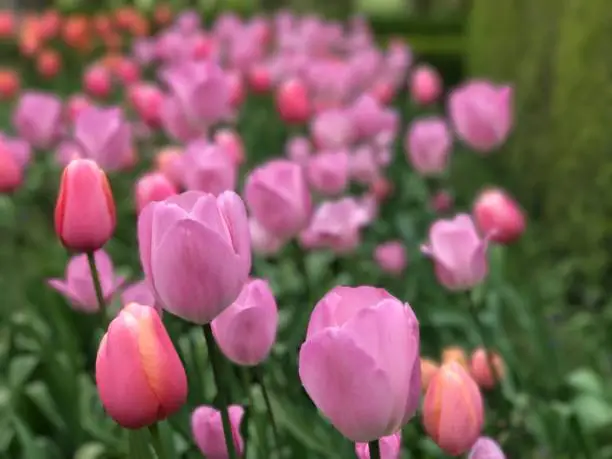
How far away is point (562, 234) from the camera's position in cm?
308

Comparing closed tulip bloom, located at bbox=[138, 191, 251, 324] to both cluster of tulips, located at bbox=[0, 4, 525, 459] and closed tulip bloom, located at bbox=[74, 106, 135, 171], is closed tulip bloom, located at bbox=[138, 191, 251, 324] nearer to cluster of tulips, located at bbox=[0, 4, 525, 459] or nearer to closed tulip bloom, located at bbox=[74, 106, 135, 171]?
cluster of tulips, located at bbox=[0, 4, 525, 459]

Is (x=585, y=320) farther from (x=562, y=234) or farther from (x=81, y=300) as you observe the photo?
(x=81, y=300)

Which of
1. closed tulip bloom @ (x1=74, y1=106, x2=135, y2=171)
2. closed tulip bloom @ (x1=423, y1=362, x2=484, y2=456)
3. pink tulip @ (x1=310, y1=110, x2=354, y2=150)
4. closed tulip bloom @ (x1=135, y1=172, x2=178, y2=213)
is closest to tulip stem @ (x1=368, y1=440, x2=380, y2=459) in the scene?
closed tulip bloom @ (x1=423, y1=362, x2=484, y2=456)

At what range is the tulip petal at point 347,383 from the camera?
0.67 meters

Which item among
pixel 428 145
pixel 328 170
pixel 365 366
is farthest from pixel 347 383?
pixel 428 145

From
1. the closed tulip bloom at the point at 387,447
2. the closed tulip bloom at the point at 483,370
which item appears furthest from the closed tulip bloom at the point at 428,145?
the closed tulip bloom at the point at 387,447

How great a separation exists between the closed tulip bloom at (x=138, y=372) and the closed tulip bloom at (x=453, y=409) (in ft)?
0.88

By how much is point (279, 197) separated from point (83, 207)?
1.26ft

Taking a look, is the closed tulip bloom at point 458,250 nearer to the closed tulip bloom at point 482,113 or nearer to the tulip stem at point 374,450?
the tulip stem at point 374,450

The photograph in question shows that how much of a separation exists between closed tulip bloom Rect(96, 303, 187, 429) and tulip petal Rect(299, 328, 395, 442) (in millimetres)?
136

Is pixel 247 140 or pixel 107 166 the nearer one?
pixel 107 166

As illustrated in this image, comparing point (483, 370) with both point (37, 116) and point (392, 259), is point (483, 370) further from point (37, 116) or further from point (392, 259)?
point (37, 116)

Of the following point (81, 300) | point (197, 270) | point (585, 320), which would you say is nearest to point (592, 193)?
point (585, 320)

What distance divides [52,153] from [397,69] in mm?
1766
